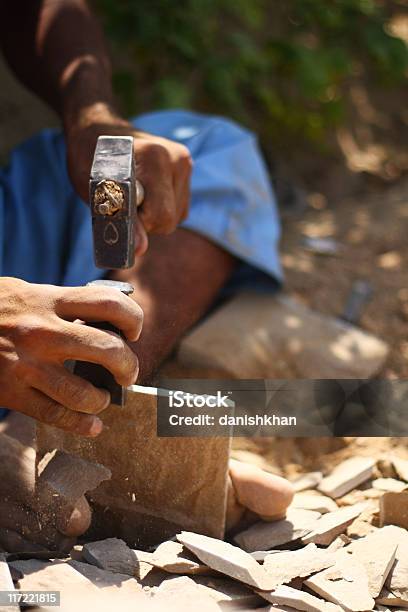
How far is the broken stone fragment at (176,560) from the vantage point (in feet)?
5.85

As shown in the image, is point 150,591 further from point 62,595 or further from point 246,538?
point 246,538

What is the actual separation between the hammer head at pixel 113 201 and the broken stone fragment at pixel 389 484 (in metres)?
0.82

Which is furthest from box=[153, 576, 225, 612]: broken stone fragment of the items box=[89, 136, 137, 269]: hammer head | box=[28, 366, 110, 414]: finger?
box=[89, 136, 137, 269]: hammer head

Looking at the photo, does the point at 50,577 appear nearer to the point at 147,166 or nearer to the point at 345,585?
the point at 345,585

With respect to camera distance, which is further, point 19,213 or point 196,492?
point 19,213

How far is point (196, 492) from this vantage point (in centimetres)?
198

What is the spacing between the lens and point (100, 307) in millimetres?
1660

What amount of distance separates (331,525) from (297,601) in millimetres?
325

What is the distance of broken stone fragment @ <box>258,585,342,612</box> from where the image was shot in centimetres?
168

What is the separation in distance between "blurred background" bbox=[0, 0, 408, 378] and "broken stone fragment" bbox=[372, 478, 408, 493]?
1012 millimetres

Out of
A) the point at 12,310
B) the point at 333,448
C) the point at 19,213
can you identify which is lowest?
the point at 333,448

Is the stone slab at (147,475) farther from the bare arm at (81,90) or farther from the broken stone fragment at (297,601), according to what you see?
the bare arm at (81,90)

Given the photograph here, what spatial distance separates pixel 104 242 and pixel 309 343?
1333 millimetres

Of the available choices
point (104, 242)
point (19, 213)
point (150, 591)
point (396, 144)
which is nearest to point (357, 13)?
point (396, 144)
